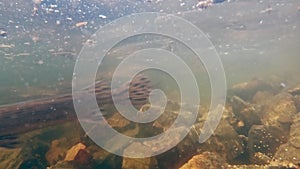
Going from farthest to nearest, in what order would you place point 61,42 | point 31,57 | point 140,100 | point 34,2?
point 31,57
point 61,42
point 34,2
point 140,100

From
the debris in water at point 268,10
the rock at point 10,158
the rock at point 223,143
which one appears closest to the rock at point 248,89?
the debris in water at point 268,10

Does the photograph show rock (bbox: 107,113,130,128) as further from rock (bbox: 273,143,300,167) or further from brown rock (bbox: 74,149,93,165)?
rock (bbox: 273,143,300,167)

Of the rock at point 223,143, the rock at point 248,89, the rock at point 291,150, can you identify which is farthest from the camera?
the rock at point 248,89

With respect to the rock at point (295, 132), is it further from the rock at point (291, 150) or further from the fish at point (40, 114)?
the fish at point (40, 114)

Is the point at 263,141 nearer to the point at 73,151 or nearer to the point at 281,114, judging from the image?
the point at 281,114

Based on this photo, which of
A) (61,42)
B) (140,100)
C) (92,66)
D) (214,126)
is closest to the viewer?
(214,126)

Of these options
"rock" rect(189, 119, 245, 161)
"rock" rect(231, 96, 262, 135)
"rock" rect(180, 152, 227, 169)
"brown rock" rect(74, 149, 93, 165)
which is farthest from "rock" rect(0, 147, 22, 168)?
"rock" rect(231, 96, 262, 135)

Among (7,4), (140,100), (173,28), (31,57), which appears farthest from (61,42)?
(140,100)

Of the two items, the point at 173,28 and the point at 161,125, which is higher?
the point at 161,125

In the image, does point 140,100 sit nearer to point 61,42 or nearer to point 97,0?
point 97,0
